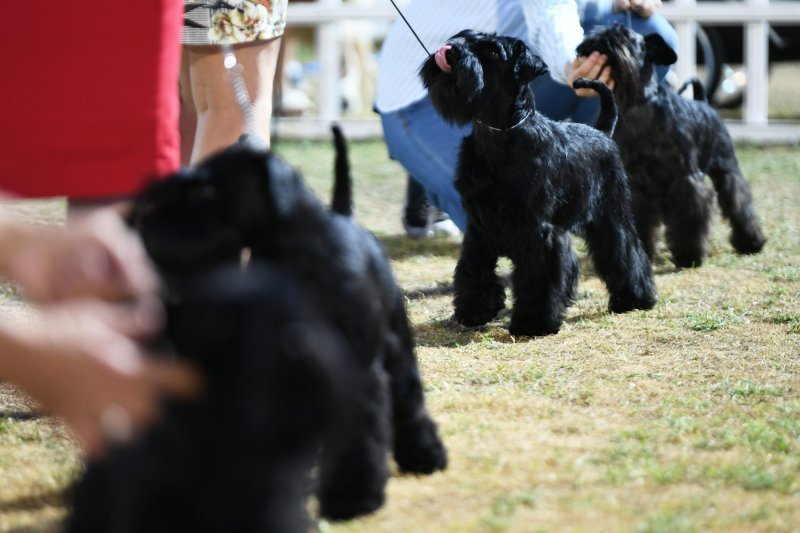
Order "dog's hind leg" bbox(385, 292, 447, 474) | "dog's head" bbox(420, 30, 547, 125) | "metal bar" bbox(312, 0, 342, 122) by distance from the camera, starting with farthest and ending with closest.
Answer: "metal bar" bbox(312, 0, 342, 122)
"dog's head" bbox(420, 30, 547, 125)
"dog's hind leg" bbox(385, 292, 447, 474)

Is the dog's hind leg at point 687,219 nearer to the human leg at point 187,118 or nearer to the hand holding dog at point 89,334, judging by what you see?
the human leg at point 187,118

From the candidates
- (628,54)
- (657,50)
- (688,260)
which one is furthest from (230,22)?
(688,260)

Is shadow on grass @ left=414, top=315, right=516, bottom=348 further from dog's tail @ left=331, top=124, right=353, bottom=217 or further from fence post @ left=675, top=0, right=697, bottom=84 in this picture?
fence post @ left=675, top=0, right=697, bottom=84

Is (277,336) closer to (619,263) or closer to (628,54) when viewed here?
(619,263)

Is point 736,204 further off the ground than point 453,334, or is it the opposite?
point 736,204

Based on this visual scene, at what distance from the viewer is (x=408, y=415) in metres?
2.49

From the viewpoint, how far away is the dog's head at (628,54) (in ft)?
15.6

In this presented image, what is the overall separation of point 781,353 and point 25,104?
257 centimetres

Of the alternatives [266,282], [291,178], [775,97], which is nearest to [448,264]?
[291,178]

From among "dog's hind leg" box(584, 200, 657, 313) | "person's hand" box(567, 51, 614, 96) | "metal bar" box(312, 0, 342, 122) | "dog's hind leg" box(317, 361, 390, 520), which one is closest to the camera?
"dog's hind leg" box(317, 361, 390, 520)

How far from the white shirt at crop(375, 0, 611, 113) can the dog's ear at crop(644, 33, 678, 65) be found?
32 centimetres

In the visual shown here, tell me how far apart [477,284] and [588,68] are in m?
1.15

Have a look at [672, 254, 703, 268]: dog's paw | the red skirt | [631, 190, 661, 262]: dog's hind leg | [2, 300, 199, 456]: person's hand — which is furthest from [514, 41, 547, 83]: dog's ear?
[2, 300, 199, 456]: person's hand

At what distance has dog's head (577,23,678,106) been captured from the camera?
4.75m
